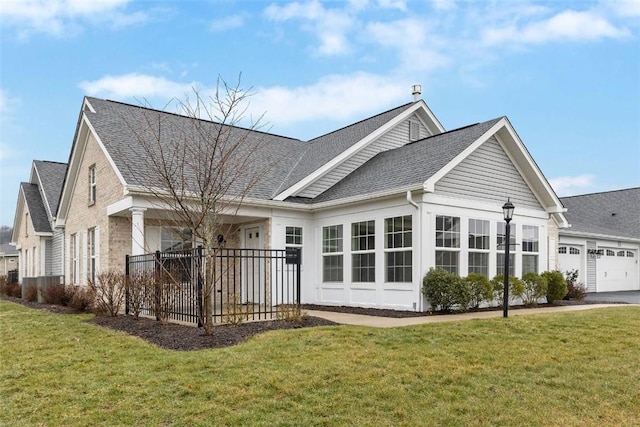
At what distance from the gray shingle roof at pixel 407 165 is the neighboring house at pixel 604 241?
10.9 metres

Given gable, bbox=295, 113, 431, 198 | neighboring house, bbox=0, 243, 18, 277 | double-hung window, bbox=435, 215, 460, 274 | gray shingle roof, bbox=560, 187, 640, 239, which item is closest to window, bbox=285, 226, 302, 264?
gable, bbox=295, 113, 431, 198

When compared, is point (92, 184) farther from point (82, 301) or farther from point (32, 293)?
point (32, 293)

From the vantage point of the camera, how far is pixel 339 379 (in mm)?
6133

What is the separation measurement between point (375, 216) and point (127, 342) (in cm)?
725

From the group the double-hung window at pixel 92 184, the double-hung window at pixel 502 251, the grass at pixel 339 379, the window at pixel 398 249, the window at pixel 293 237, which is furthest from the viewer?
the double-hung window at pixel 92 184

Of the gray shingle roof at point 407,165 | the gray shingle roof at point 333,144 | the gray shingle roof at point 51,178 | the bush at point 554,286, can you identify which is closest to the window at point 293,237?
the gray shingle roof at point 407,165

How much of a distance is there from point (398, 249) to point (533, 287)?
4817 millimetres

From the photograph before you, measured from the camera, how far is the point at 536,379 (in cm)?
637

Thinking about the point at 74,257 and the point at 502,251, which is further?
the point at 74,257

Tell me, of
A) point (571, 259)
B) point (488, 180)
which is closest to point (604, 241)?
point (571, 259)

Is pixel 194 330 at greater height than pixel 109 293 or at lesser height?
lesser

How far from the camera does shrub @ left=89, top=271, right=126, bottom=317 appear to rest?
12023 millimetres

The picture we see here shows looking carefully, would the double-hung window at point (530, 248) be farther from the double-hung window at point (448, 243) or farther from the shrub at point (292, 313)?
the shrub at point (292, 313)

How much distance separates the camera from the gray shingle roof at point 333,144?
16531mm
